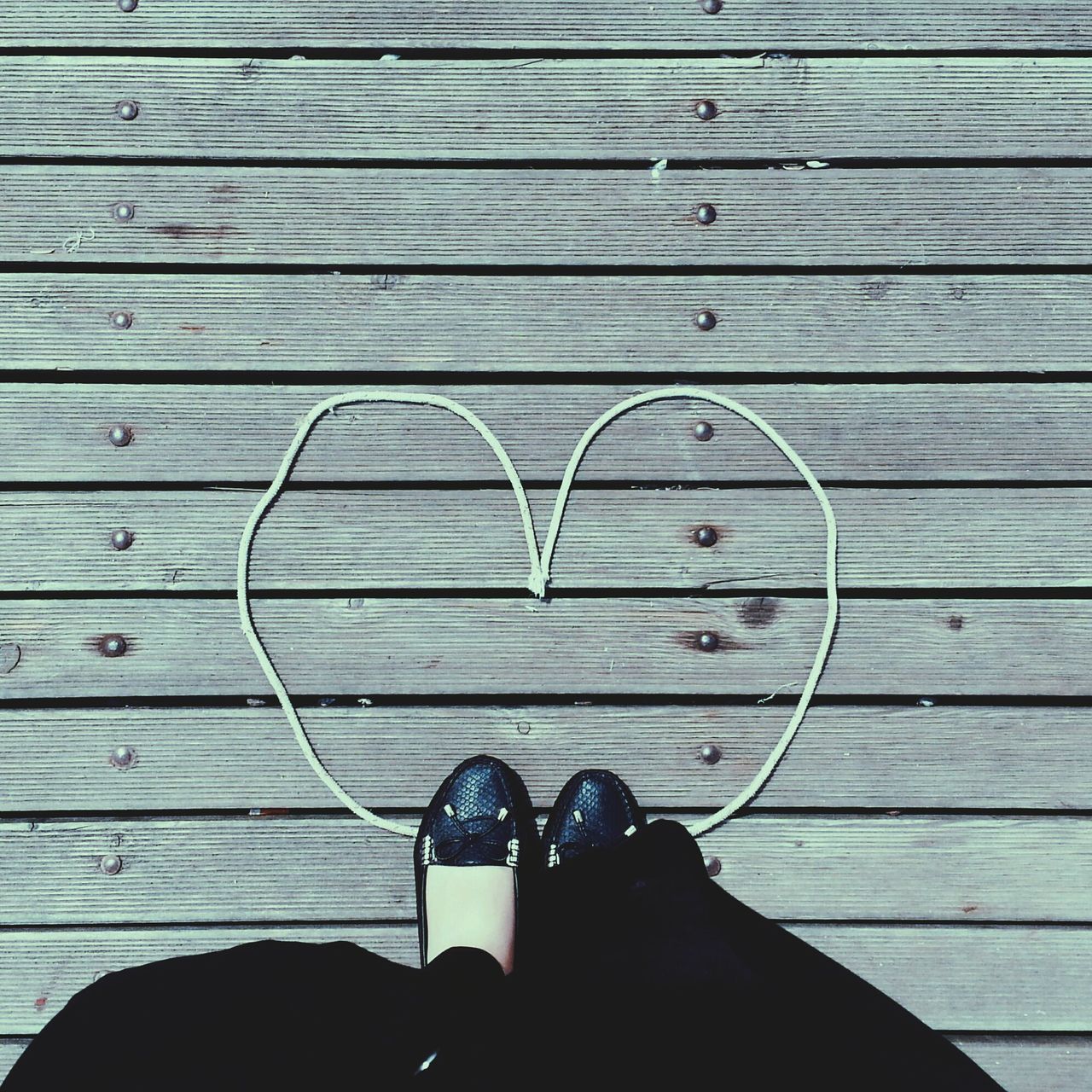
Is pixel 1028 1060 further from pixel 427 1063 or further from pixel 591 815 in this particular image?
pixel 427 1063

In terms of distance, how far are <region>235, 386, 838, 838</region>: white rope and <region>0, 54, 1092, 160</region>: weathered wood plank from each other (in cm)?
32

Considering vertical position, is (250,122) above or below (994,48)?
below

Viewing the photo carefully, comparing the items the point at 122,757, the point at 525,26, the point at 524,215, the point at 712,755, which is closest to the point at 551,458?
→ the point at 524,215

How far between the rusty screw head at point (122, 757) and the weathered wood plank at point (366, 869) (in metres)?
0.07

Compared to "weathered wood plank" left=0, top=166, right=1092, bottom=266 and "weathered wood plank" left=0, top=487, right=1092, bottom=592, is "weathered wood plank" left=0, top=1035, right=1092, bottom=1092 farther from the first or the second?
"weathered wood plank" left=0, top=166, right=1092, bottom=266

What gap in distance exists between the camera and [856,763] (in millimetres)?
1092

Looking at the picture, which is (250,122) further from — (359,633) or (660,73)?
(359,633)

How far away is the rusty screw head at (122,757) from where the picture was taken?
3.56 ft

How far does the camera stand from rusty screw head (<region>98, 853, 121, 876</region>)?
108cm

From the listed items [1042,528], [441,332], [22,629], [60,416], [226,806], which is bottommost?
[226,806]

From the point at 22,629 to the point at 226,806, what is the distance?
351mm

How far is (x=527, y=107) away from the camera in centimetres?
110

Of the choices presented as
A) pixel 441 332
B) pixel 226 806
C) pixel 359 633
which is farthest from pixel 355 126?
pixel 226 806

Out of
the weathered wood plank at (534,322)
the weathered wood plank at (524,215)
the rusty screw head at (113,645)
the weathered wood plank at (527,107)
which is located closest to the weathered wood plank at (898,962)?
the rusty screw head at (113,645)
